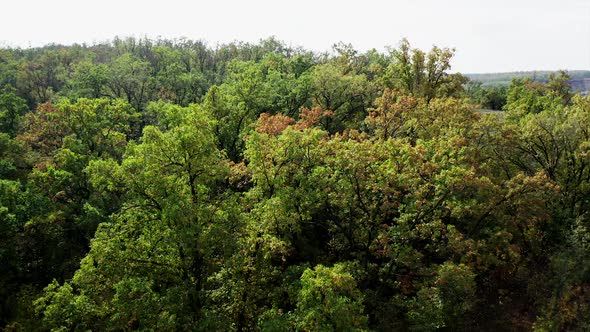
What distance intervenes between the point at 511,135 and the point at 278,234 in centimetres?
1698

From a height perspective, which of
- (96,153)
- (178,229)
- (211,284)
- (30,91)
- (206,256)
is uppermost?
(30,91)

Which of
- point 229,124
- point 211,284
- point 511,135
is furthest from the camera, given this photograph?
point 229,124

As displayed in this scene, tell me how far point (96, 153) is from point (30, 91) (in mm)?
46550

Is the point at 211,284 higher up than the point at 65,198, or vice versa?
the point at 65,198

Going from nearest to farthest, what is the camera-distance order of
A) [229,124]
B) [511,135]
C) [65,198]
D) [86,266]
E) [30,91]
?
[86,266]
[511,135]
[65,198]
[229,124]
[30,91]

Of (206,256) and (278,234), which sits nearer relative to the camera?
(206,256)

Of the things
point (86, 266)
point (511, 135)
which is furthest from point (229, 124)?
point (511, 135)

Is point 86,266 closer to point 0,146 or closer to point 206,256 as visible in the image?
point 206,256

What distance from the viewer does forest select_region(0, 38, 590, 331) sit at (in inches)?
838

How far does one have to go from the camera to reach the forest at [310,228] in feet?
69.8

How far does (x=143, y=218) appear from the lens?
22.8m

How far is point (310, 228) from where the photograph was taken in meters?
28.5

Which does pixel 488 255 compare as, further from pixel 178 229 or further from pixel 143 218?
pixel 143 218

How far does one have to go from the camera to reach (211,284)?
24344mm
